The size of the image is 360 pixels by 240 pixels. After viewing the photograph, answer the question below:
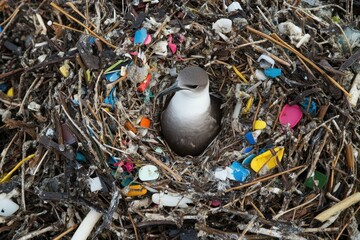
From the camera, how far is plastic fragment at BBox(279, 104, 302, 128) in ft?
9.50

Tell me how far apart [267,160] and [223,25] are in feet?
2.59

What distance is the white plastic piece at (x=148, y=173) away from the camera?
8.97 feet

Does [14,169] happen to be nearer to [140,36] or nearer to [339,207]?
[140,36]

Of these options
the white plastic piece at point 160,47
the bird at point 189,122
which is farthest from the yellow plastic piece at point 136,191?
the white plastic piece at point 160,47

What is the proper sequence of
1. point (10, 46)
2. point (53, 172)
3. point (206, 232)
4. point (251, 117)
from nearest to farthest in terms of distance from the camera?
point (206, 232)
point (53, 172)
point (251, 117)
point (10, 46)

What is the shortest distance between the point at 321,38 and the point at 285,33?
0.67 ft

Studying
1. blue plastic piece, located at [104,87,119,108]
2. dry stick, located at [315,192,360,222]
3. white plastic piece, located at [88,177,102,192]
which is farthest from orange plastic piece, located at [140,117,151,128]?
dry stick, located at [315,192,360,222]

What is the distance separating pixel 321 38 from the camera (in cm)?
305

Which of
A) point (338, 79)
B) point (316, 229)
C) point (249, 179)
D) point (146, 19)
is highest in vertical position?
point (146, 19)

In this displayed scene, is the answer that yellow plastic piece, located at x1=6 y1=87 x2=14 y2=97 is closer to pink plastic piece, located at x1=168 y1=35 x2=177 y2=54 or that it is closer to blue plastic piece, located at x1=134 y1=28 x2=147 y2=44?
blue plastic piece, located at x1=134 y1=28 x2=147 y2=44

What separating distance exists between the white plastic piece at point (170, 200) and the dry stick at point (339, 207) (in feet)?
2.13

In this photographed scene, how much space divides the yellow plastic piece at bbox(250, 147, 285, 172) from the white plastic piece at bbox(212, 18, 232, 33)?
0.72 m

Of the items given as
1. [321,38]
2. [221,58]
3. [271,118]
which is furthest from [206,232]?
[321,38]

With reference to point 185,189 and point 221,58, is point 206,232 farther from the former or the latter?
point 221,58
